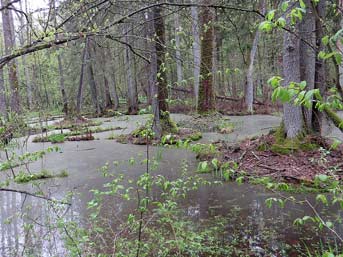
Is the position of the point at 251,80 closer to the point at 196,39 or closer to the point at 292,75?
the point at 196,39

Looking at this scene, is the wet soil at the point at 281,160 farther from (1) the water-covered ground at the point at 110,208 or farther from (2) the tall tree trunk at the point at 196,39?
(2) the tall tree trunk at the point at 196,39

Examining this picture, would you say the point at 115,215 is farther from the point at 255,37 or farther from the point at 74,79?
the point at 74,79

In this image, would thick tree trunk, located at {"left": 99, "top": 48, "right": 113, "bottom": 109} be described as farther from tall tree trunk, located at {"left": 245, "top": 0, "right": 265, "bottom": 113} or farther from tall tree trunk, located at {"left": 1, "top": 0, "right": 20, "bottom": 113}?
tall tree trunk, located at {"left": 245, "top": 0, "right": 265, "bottom": 113}

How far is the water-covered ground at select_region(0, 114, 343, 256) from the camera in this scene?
329 centimetres

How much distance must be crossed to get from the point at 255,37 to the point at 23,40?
1266cm

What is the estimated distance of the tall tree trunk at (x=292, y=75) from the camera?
623 centimetres

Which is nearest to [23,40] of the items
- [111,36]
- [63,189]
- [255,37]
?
[111,36]

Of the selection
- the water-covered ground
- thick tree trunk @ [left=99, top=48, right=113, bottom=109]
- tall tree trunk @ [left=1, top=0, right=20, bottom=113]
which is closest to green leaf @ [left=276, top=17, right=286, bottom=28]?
the water-covered ground

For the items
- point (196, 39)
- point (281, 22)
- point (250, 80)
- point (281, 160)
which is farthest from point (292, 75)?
point (250, 80)

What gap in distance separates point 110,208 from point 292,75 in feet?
13.5

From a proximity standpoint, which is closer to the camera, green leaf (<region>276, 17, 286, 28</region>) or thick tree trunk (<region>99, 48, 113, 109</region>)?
green leaf (<region>276, 17, 286, 28</region>)

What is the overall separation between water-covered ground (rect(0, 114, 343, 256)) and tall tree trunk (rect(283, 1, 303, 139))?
1.82 meters

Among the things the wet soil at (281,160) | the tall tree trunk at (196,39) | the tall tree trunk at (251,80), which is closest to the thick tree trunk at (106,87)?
the tall tree trunk at (196,39)

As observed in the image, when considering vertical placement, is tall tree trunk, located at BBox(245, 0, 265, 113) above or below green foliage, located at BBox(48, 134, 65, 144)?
above
